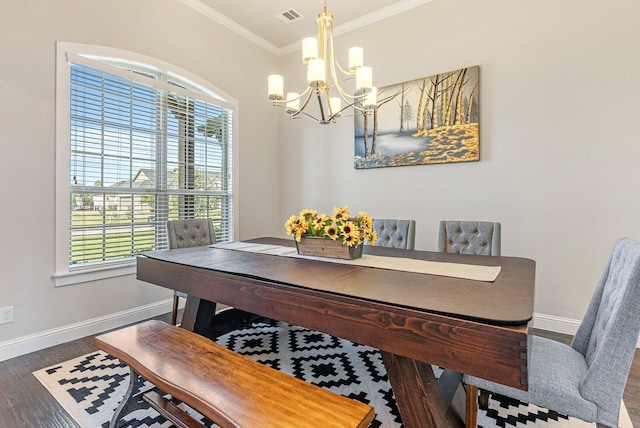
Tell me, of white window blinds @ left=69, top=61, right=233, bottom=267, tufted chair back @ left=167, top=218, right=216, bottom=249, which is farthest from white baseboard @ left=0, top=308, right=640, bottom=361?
tufted chair back @ left=167, top=218, right=216, bottom=249

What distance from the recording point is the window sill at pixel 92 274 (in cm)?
259

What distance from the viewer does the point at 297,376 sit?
81.5 inches

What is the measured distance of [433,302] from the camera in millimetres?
1156

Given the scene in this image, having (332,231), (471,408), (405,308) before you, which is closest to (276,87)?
(332,231)

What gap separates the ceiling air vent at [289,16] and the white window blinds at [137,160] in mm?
1250

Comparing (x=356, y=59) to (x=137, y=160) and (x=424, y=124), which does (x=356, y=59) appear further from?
(x=137, y=160)

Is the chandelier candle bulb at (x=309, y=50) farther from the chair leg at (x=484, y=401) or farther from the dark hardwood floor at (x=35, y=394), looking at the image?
the dark hardwood floor at (x=35, y=394)

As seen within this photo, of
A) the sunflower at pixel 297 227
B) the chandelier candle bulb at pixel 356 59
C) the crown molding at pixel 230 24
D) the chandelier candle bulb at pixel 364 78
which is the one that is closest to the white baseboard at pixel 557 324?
the sunflower at pixel 297 227

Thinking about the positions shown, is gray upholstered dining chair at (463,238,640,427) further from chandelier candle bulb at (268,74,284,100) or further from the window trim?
the window trim

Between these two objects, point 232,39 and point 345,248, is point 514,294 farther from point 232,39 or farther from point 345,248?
point 232,39

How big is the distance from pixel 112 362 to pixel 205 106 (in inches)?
106

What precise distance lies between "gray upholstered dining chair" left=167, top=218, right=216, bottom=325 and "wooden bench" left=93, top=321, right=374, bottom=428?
3.59 ft

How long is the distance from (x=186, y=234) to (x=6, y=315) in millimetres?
1330

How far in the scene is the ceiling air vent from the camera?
143 inches
